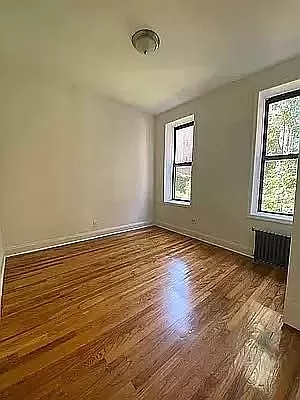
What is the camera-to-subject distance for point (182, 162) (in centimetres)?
507

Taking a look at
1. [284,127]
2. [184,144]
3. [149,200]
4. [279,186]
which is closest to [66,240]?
[149,200]

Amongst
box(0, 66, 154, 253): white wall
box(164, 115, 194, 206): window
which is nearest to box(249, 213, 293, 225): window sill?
box(164, 115, 194, 206): window

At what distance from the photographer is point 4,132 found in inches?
132

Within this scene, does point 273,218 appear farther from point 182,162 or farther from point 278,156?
point 182,162

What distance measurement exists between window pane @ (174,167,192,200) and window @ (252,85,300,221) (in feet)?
5.08

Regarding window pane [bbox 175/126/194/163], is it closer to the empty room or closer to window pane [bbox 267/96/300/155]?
the empty room

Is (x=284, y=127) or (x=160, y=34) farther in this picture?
(x=284, y=127)

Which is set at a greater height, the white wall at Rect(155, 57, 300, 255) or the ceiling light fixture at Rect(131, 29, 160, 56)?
the ceiling light fixture at Rect(131, 29, 160, 56)

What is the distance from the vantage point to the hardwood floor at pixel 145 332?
Answer: 54.5 inches

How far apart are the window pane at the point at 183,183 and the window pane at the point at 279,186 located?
1.59 metres

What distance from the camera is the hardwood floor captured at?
1384mm

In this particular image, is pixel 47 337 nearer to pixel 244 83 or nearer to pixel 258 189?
pixel 258 189

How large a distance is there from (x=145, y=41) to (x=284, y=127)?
7.06ft

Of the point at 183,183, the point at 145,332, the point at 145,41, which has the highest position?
the point at 145,41
